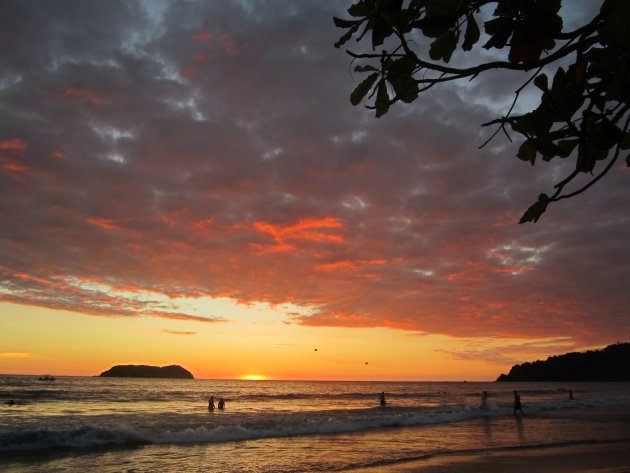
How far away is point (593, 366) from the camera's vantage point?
180750mm

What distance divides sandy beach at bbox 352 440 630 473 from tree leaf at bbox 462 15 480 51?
1436 centimetres

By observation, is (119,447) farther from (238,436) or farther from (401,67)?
(401,67)

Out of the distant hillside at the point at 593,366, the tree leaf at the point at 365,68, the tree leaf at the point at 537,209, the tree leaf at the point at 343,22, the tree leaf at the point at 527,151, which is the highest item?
the distant hillside at the point at 593,366

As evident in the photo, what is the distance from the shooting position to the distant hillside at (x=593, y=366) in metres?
175

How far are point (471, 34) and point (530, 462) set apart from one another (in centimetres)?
1672

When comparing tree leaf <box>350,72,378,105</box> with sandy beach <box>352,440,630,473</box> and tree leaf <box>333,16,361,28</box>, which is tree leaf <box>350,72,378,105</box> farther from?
sandy beach <box>352,440,630,473</box>

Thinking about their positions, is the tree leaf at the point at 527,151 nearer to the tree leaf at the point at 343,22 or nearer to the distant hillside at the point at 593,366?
the tree leaf at the point at 343,22

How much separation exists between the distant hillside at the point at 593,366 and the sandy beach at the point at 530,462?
19205 cm

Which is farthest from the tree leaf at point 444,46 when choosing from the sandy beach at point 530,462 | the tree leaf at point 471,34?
the sandy beach at point 530,462

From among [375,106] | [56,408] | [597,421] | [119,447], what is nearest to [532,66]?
[375,106]

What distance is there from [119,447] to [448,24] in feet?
70.0

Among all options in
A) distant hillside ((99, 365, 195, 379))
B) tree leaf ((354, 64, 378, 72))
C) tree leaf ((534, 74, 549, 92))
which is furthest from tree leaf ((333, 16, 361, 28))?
distant hillside ((99, 365, 195, 379))

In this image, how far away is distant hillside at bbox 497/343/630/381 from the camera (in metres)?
175

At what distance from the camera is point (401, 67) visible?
1.70 metres
